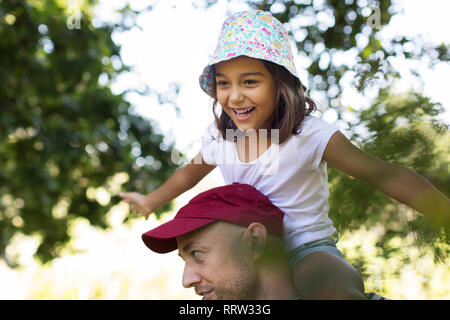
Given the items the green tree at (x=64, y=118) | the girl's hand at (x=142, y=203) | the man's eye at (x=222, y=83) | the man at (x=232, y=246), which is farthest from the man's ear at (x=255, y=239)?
the green tree at (x=64, y=118)

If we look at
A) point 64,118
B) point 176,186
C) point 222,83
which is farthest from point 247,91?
point 64,118

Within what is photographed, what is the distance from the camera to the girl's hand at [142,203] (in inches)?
68.7

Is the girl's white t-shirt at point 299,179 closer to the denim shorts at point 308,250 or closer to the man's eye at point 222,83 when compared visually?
the denim shorts at point 308,250

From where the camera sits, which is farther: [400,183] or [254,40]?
[254,40]

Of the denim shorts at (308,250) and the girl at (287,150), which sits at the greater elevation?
the girl at (287,150)

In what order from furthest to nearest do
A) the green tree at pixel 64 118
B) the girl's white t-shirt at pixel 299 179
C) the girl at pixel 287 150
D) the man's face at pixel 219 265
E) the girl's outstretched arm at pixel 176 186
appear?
the green tree at pixel 64 118 < the girl's outstretched arm at pixel 176 186 < the girl's white t-shirt at pixel 299 179 < the girl at pixel 287 150 < the man's face at pixel 219 265

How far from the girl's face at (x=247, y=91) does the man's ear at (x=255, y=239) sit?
0.37 m

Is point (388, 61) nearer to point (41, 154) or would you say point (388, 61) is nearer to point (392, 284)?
point (392, 284)

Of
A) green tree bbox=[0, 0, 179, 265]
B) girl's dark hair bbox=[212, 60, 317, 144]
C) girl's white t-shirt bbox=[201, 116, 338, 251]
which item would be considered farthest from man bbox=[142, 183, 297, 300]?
green tree bbox=[0, 0, 179, 265]

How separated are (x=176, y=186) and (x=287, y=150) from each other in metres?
0.50

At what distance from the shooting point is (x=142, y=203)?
175 cm

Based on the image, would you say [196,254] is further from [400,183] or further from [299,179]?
[400,183]

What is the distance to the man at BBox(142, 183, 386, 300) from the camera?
1.14 metres
